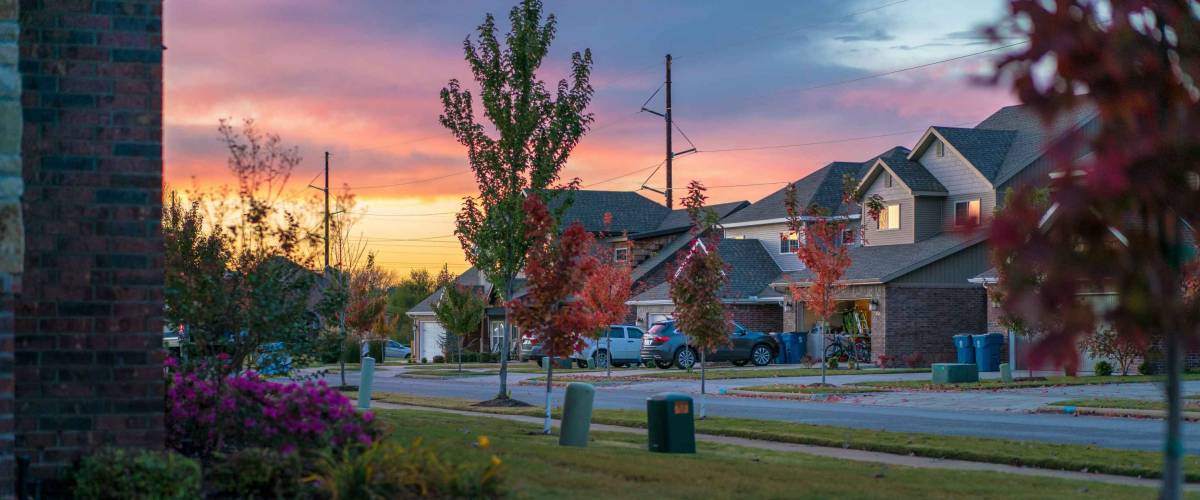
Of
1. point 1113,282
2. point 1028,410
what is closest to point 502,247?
point 1028,410

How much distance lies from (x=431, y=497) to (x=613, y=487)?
2130 mm

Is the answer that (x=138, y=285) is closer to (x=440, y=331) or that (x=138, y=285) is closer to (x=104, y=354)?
(x=104, y=354)

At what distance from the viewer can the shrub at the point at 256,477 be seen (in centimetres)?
938

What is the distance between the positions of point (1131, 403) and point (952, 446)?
9.01 m

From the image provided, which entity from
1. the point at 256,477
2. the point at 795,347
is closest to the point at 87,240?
the point at 256,477

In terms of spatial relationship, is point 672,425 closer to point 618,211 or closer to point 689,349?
point 689,349

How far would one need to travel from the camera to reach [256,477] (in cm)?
942

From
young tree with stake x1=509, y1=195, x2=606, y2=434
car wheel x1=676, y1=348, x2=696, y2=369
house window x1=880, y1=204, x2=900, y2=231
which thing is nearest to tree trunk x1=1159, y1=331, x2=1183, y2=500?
young tree with stake x1=509, y1=195, x2=606, y2=434

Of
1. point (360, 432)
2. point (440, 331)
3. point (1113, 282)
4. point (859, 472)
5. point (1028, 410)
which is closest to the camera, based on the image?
point (1113, 282)

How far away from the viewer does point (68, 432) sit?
9.29 m

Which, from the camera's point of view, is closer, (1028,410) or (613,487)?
(613,487)

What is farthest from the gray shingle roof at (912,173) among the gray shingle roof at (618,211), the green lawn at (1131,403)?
the green lawn at (1131,403)

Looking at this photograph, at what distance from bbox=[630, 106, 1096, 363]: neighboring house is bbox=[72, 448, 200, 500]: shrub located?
3393 centimetres

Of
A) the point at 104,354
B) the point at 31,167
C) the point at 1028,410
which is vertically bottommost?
the point at 1028,410
